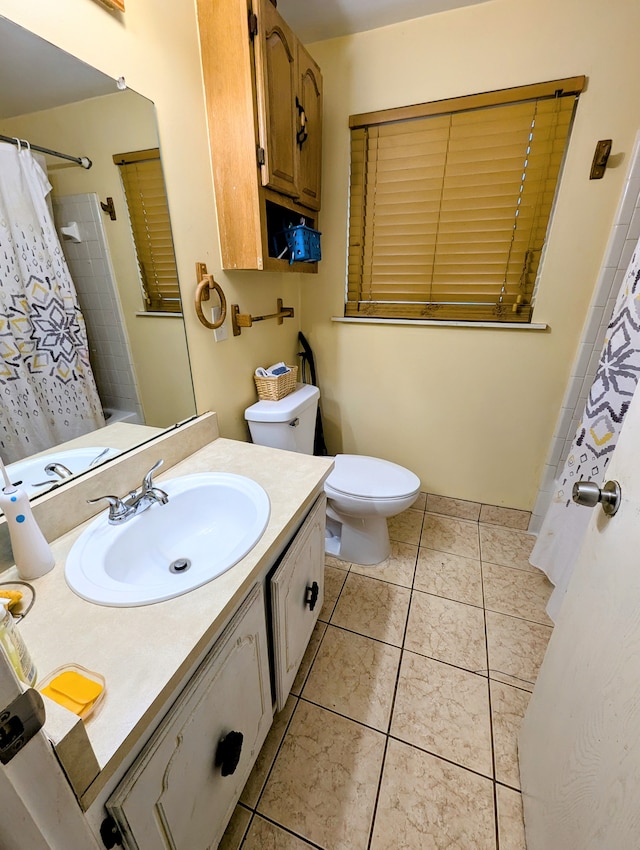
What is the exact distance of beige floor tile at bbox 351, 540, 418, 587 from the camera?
1.69m

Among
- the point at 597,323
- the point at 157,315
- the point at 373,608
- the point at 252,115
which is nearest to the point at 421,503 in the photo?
the point at 373,608

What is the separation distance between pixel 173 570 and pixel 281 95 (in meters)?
1.54

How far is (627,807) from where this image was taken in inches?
19.4

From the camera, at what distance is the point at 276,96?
1171 millimetres

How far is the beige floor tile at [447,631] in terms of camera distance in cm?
135

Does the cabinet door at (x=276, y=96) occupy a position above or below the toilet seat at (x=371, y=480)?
above

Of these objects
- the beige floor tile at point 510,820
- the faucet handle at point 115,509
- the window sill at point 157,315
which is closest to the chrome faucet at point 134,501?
the faucet handle at point 115,509

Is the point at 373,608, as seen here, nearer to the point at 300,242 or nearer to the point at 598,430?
the point at 598,430

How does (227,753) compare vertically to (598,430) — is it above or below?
below

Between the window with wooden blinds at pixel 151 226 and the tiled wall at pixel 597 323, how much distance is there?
1.68 meters

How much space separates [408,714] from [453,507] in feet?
3.75

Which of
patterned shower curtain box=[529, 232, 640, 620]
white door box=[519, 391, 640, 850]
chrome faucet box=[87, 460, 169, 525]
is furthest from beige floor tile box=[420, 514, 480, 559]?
chrome faucet box=[87, 460, 169, 525]

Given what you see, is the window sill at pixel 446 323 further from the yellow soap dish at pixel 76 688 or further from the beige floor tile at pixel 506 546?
the yellow soap dish at pixel 76 688

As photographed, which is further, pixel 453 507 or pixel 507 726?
pixel 453 507
